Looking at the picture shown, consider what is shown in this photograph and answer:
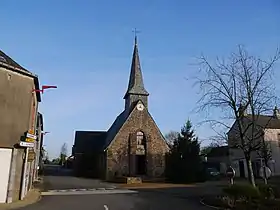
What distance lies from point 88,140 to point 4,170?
4649cm

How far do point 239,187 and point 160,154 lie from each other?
103 feet

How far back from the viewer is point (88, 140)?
62.8 meters

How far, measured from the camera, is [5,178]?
648 inches

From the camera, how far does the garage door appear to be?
53.4 feet

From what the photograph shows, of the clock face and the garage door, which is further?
the clock face

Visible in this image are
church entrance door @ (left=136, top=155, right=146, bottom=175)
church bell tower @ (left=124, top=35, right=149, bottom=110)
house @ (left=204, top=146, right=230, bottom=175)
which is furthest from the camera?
house @ (left=204, top=146, right=230, bottom=175)

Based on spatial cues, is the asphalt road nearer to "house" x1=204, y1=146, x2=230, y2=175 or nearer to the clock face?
the clock face

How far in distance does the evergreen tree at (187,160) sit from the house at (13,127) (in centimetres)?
2299

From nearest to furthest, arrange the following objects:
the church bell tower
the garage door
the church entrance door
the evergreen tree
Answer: the garage door
the evergreen tree
the church entrance door
the church bell tower

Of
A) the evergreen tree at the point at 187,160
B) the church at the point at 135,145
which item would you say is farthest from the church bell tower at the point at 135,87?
the evergreen tree at the point at 187,160

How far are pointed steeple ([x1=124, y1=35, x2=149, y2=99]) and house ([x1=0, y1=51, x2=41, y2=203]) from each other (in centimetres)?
3143

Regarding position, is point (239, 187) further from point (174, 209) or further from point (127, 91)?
point (127, 91)

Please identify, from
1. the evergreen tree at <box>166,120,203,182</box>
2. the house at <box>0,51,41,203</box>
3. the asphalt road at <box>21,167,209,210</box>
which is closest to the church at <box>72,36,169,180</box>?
the evergreen tree at <box>166,120,203,182</box>

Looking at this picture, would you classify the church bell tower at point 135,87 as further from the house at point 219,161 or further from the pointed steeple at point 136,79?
the house at point 219,161
